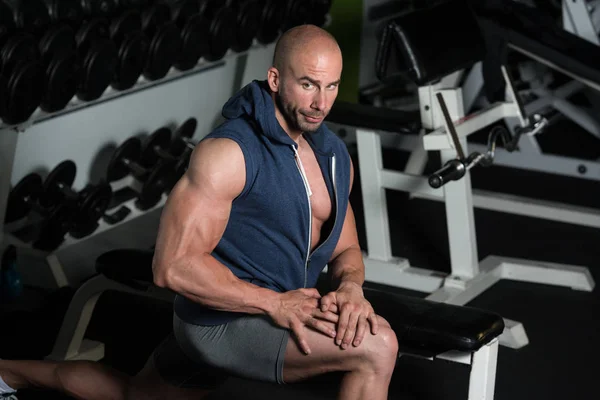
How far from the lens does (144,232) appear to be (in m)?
3.62

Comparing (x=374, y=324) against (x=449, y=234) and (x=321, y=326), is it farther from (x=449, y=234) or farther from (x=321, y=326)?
(x=449, y=234)

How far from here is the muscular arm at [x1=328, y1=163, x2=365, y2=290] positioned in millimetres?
1914

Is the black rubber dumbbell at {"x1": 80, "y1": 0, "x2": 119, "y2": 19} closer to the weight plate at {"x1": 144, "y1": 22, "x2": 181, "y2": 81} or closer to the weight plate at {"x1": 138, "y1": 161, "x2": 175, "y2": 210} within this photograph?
the weight plate at {"x1": 144, "y1": 22, "x2": 181, "y2": 81}

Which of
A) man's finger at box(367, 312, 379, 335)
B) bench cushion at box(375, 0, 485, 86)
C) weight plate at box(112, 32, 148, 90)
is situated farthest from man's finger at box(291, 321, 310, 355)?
weight plate at box(112, 32, 148, 90)

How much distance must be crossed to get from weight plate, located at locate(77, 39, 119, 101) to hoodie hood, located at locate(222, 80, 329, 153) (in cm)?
140

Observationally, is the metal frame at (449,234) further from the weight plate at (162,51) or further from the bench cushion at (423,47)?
the weight plate at (162,51)

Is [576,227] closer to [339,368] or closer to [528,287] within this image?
[528,287]

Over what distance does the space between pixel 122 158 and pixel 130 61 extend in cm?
45

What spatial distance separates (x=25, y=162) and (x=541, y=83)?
2705mm

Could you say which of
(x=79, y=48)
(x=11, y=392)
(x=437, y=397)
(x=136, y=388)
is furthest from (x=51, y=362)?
(x=79, y=48)

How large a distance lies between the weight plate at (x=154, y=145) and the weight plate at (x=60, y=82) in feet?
2.15

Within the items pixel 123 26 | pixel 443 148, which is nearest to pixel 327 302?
pixel 443 148

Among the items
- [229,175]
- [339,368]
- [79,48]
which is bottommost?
[339,368]

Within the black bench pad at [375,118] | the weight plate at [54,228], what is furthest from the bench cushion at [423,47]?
the weight plate at [54,228]
